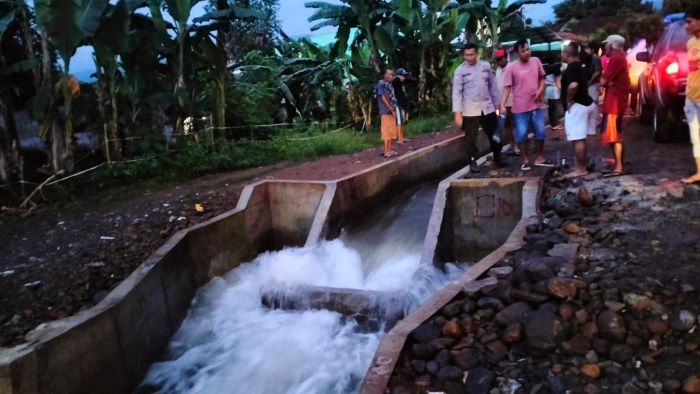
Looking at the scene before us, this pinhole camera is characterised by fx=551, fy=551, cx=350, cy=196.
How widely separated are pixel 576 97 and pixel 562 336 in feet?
12.9

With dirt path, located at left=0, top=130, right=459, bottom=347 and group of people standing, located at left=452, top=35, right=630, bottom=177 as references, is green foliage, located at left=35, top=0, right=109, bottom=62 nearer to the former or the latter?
dirt path, located at left=0, top=130, right=459, bottom=347

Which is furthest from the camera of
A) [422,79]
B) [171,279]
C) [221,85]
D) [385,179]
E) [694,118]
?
[422,79]

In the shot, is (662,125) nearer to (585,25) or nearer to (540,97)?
(540,97)

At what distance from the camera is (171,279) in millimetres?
6461

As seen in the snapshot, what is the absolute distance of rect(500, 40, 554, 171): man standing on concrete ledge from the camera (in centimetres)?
743

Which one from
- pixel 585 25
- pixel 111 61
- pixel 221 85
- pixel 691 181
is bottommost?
pixel 691 181

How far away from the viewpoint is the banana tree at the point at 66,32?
25.7 ft

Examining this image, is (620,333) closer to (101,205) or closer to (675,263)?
(675,263)

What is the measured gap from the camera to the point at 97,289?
5.63 m

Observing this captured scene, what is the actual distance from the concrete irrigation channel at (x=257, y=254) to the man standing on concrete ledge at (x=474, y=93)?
33.4 inches

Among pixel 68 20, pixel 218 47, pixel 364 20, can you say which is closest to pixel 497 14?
pixel 364 20

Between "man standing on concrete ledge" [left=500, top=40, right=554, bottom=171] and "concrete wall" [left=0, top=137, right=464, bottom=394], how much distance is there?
274cm

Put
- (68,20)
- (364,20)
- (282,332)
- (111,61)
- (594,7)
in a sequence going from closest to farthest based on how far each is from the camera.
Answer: (282,332), (68,20), (111,61), (364,20), (594,7)

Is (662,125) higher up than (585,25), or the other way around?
(585,25)
